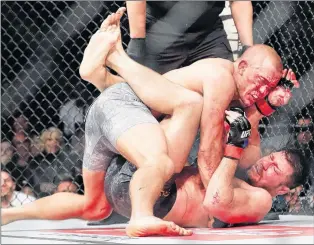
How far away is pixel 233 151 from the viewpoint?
5.94 ft

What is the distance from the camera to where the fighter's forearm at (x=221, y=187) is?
1.83 m

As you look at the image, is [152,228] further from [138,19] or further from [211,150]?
[138,19]

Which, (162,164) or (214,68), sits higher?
(214,68)

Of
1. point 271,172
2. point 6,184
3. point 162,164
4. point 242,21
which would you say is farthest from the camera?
point 6,184

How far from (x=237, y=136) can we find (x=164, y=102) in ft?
0.71

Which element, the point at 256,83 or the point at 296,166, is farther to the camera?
the point at 296,166

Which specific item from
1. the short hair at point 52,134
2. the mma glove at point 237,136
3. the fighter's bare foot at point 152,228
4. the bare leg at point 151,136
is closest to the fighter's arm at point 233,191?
the mma glove at point 237,136

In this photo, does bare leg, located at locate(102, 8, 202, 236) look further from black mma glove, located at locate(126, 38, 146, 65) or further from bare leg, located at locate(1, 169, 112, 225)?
bare leg, located at locate(1, 169, 112, 225)

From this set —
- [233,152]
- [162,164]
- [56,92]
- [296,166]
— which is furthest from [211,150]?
[56,92]

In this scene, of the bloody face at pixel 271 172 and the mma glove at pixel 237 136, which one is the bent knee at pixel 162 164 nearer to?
the mma glove at pixel 237 136

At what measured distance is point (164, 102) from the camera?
5.98 feet

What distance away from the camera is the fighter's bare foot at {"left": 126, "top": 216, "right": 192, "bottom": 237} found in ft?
5.25

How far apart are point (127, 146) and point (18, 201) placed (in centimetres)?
64

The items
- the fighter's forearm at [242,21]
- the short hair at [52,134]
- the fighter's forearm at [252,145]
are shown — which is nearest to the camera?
the fighter's forearm at [252,145]
